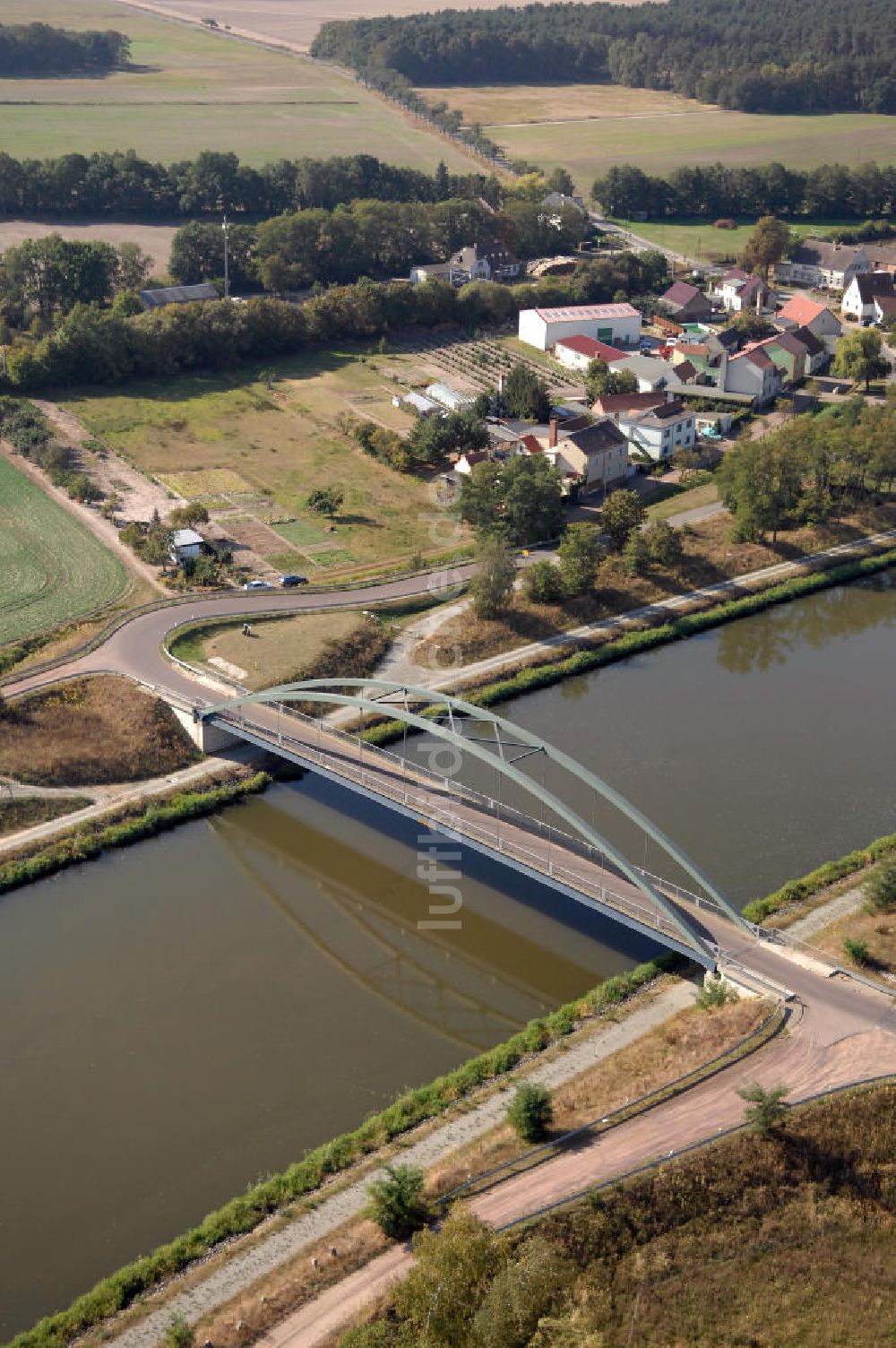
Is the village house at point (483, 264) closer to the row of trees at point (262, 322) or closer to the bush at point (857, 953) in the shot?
the row of trees at point (262, 322)

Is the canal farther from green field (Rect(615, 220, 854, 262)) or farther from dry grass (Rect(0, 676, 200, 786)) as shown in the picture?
green field (Rect(615, 220, 854, 262))

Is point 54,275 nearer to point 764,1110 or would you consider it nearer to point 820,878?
point 820,878

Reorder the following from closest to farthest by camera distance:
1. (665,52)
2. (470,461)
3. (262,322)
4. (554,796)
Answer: (554,796) → (470,461) → (262,322) → (665,52)

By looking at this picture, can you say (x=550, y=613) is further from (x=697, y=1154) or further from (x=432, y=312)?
(x=432, y=312)

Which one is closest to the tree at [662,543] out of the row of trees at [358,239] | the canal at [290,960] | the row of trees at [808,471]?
the row of trees at [808,471]

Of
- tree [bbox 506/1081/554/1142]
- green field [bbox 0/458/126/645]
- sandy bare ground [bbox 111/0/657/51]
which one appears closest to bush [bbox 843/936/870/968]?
tree [bbox 506/1081/554/1142]

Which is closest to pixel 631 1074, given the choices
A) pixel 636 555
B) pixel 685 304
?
pixel 636 555
